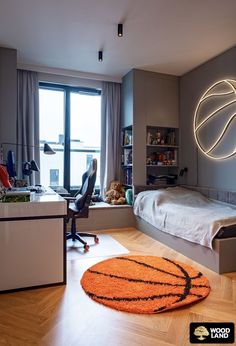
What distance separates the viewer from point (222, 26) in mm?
2914

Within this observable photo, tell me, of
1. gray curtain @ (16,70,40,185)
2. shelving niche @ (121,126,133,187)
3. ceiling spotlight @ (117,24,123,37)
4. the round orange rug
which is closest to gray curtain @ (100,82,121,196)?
shelving niche @ (121,126,133,187)

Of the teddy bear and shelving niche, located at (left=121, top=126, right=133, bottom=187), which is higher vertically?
shelving niche, located at (left=121, top=126, right=133, bottom=187)

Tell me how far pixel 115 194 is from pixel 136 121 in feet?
4.34

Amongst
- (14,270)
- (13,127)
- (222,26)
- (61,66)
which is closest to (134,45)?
(222,26)

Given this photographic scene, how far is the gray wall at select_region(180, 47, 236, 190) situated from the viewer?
3.46 m

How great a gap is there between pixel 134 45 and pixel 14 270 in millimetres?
3089

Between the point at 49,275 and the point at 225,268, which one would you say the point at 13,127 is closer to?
the point at 49,275

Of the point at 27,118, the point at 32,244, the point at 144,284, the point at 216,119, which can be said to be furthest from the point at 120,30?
the point at 144,284

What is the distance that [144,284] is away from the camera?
2.16 m

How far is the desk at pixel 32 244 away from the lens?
2.02 meters

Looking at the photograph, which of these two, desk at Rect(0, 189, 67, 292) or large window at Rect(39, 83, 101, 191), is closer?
desk at Rect(0, 189, 67, 292)

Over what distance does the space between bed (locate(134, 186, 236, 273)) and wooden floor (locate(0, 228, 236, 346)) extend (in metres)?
0.37

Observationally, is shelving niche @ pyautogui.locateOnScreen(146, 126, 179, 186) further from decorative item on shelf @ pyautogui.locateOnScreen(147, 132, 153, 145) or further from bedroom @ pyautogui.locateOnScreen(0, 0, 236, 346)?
bedroom @ pyautogui.locateOnScreen(0, 0, 236, 346)

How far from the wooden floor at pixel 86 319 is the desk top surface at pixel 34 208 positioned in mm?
631
